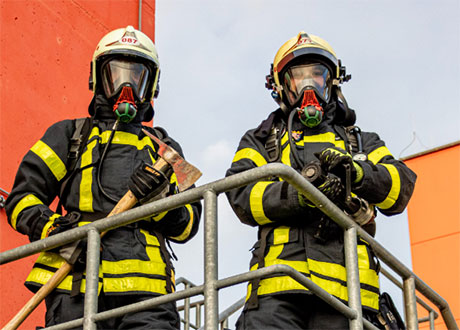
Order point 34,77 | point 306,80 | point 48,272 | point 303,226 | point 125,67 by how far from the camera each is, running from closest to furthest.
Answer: point 303,226, point 48,272, point 306,80, point 125,67, point 34,77

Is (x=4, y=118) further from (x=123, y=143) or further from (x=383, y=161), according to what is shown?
(x=383, y=161)

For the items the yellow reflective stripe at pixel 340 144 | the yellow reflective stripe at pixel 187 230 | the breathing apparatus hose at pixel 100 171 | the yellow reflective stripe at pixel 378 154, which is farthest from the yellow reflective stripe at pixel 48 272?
the yellow reflective stripe at pixel 378 154

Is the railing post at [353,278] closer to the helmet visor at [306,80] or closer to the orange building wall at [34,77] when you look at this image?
the helmet visor at [306,80]

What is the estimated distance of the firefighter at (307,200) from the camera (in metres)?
4.74

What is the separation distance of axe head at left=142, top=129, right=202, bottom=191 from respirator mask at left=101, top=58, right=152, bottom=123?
37cm

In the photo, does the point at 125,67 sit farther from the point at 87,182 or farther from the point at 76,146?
the point at 87,182

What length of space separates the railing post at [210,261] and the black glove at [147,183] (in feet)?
2.94

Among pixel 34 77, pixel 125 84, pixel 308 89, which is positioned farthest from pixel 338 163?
pixel 34 77

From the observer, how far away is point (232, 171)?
5.13 metres

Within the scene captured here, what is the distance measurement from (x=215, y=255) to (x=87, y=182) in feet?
4.68

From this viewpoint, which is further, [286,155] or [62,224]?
[286,155]

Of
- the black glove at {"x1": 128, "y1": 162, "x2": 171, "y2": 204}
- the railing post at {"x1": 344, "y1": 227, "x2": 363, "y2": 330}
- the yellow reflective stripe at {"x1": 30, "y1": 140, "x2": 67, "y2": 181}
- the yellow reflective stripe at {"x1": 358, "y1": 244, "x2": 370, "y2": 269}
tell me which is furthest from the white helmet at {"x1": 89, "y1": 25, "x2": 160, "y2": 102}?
the railing post at {"x1": 344, "y1": 227, "x2": 363, "y2": 330}

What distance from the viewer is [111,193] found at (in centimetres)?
537

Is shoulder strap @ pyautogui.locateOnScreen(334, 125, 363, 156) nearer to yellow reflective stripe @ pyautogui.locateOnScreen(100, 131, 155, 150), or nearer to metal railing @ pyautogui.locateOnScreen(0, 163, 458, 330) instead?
metal railing @ pyautogui.locateOnScreen(0, 163, 458, 330)
